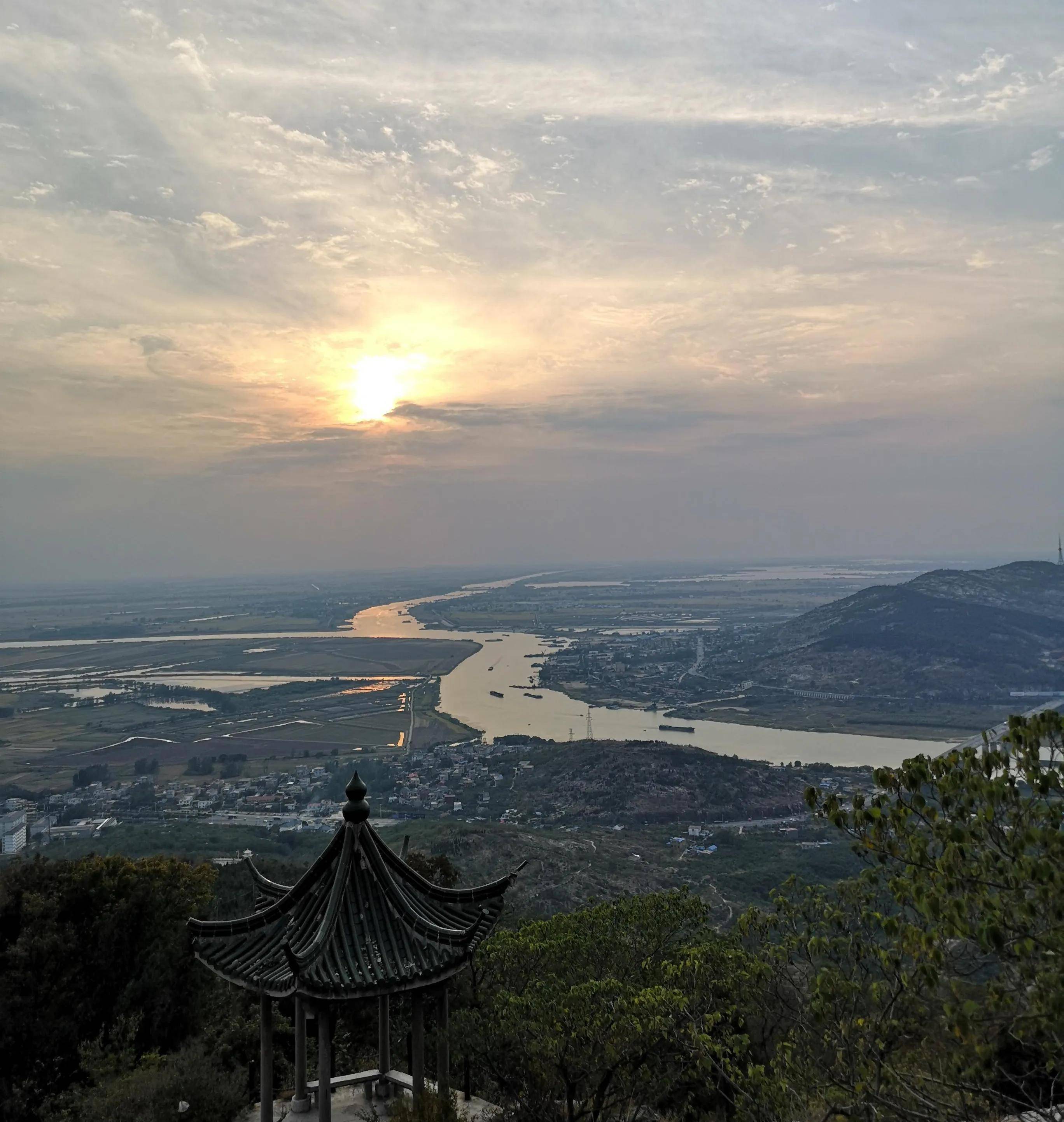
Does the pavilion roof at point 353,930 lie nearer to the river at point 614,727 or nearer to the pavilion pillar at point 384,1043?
the pavilion pillar at point 384,1043

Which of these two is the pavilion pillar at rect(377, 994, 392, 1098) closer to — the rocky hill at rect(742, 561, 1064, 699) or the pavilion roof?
the pavilion roof

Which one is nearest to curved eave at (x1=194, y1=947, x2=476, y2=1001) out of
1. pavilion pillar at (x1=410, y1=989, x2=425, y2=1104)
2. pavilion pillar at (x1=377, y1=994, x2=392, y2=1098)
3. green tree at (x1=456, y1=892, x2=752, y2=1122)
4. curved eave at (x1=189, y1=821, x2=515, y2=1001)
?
curved eave at (x1=189, y1=821, x2=515, y2=1001)

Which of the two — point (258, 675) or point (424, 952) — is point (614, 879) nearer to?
point (424, 952)

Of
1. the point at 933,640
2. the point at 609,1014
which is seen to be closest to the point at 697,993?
the point at 609,1014

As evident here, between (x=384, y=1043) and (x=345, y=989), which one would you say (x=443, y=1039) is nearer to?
(x=384, y=1043)

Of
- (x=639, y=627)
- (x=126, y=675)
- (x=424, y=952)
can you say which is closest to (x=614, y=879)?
(x=424, y=952)

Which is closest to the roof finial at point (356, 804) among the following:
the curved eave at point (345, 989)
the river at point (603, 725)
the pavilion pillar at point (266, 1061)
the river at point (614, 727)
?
the curved eave at point (345, 989)
